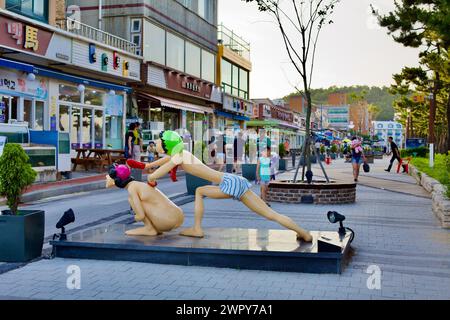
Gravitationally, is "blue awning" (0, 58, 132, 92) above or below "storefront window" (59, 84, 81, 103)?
above

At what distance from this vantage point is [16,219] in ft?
22.2

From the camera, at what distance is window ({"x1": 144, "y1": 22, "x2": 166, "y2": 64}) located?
92.8 feet

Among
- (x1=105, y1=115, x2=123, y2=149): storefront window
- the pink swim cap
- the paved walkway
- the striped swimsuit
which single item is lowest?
the paved walkway

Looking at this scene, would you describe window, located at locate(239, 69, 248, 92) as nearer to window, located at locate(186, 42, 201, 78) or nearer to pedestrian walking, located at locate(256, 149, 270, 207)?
window, located at locate(186, 42, 201, 78)

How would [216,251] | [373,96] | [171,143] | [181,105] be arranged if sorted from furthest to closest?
[373,96], [181,105], [171,143], [216,251]

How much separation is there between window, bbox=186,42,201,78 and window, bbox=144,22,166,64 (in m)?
3.70

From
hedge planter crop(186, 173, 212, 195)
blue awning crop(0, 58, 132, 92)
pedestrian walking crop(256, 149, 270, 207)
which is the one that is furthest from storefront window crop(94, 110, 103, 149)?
pedestrian walking crop(256, 149, 270, 207)

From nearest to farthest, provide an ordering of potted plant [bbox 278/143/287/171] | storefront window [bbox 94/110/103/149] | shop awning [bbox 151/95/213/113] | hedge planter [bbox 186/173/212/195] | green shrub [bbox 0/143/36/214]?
green shrub [bbox 0/143/36/214] → hedge planter [bbox 186/173/212/195] → storefront window [bbox 94/110/103/149] → potted plant [bbox 278/143/287/171] → shop awning [bbox 151/95/213/113]

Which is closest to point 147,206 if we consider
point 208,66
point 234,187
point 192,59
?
point 234,187

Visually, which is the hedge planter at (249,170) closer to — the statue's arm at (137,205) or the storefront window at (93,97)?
the storefront window at (93,97)

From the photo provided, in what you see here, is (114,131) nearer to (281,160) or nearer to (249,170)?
(281,160)

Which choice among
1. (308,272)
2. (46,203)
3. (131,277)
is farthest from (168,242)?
(46,203)

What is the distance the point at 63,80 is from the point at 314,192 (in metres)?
13.2
